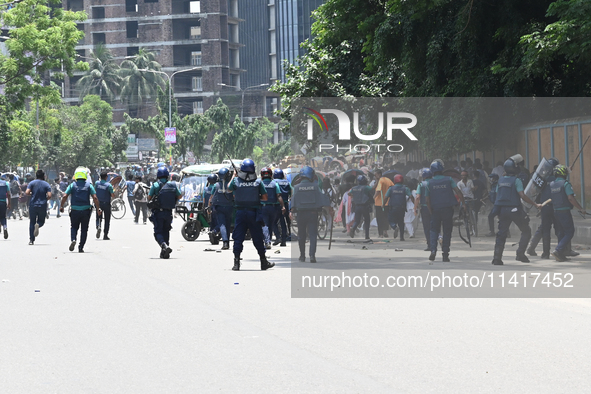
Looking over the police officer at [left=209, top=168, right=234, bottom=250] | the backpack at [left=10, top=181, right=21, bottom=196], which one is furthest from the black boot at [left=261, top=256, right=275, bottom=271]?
the backpack at [left=10, top=181, right=21, bottom=196]

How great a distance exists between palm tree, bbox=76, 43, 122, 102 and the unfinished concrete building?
10.2 meters

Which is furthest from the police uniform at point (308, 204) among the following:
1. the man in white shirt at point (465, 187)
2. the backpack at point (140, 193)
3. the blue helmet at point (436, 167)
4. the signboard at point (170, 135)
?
the signboard at point (170, 135)

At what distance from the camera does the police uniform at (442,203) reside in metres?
15.6

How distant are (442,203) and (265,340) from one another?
25.5 ft

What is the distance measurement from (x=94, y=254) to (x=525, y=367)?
42.7ft

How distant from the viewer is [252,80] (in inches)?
5551

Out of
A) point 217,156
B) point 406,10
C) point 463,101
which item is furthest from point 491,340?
point 217,156

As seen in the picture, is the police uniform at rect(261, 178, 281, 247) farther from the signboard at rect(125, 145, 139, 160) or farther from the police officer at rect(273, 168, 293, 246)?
the signboard at rect(125, 145, 139, 160)

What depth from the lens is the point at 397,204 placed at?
22.0 meters

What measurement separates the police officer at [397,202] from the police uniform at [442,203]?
6.13 meters

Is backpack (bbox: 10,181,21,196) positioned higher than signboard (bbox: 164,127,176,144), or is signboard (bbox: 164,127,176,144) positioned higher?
signboard (bbox: 164,127,176,144)

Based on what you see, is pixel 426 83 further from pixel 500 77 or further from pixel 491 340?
pixel 491 340

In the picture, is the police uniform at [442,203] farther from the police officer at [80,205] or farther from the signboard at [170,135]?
the signboard at [170,135]

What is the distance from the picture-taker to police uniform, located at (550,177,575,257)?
15.4 meters
